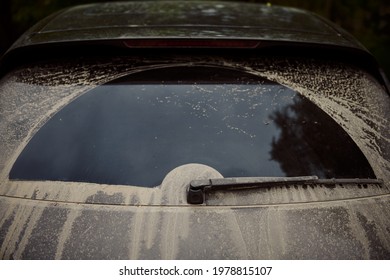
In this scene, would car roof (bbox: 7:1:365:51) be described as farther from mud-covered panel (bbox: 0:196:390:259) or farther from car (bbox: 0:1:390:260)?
mud-covered panel (bbox: 0:196:390:259)

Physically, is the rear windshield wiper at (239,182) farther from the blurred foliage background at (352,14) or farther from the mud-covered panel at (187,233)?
the blurred foliage background at (352,14)

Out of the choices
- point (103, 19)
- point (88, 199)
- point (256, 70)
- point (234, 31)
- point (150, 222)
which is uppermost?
point (103, 19)

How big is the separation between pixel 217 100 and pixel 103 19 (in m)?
0.79

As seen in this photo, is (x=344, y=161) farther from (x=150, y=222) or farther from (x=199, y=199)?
(x=150, y=222)

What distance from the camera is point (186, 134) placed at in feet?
5.59

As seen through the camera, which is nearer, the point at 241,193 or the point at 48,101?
the point at 241,193

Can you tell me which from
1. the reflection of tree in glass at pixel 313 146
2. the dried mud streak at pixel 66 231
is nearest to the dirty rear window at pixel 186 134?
the reflection of tree in glass at pixel 313 146

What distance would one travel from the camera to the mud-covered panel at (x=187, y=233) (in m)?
1.43

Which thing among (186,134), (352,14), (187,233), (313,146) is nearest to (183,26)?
(186,134)

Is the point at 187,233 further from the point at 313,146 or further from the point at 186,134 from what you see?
the point at 313,146

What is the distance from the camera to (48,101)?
1.82m

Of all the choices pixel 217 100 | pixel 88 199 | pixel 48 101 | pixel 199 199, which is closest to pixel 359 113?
pixel 217 100

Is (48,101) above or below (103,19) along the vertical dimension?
below
